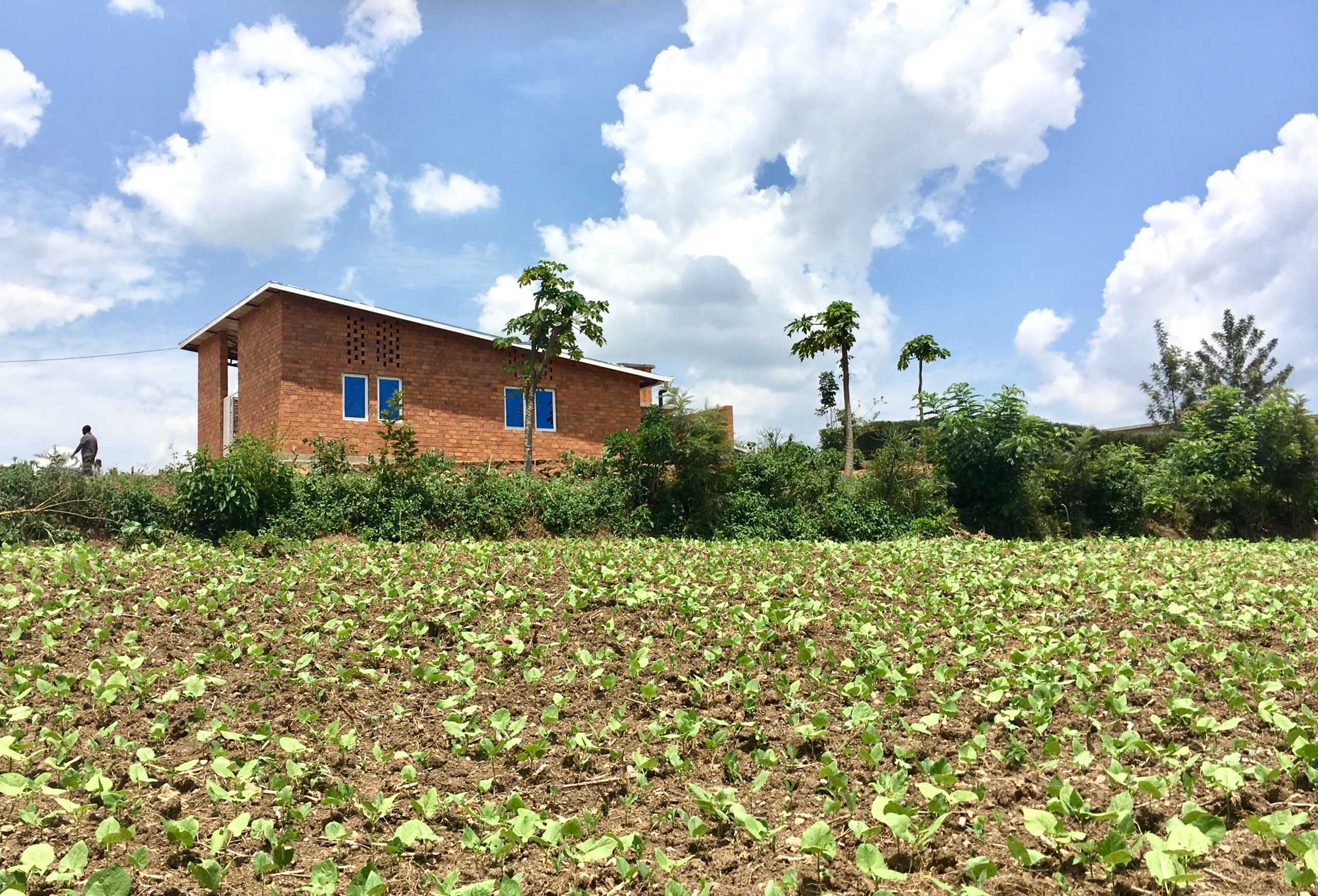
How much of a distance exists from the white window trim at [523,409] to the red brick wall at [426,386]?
4cm

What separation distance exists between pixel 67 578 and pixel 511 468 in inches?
463

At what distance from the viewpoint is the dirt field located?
271cm

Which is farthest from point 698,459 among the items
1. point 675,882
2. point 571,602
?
point 675,882

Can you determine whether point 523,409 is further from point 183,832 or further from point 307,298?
point 183,832

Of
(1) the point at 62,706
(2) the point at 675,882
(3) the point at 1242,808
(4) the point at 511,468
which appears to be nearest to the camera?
(2) the point at 675,882

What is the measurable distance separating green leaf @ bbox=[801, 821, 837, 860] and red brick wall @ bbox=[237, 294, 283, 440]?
1543 cm

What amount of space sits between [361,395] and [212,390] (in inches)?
255

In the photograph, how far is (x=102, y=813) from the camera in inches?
125

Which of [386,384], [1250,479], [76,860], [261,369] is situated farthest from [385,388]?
[1250,479]

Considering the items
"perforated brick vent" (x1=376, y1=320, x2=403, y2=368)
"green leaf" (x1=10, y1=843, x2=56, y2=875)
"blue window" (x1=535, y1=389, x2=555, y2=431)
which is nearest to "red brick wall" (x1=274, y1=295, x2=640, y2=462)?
"perforated brick vent" (x1=376, y1=320, x2=403, y2=368)

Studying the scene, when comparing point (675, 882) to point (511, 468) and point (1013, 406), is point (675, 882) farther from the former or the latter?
point (511, 468)

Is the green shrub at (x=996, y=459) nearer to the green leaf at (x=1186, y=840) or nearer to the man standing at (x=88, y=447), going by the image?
the green leaf at (x=1186, y=840)

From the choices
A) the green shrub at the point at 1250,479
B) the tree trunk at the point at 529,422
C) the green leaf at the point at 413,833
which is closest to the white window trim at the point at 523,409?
the tree trunk at the point at 529,422

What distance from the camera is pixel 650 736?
12.2 feet
